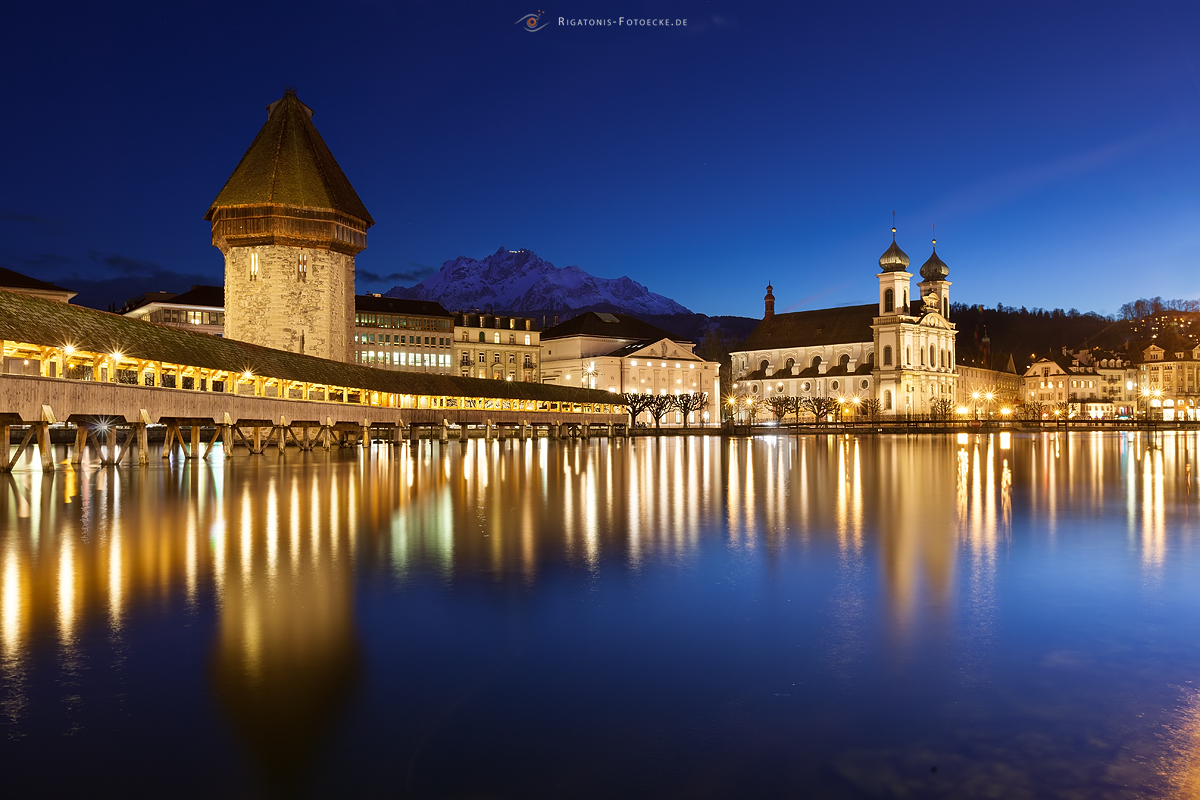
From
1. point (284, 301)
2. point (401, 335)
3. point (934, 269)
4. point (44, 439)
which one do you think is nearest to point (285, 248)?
point (284, 301)

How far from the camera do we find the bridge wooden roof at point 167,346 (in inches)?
949

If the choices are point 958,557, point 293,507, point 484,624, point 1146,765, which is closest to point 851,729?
point 1146,765

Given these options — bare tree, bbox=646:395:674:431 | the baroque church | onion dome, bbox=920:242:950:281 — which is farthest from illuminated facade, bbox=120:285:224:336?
onion dome, bbox=920:242:950:281

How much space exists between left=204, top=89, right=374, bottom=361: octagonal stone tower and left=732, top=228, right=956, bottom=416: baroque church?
7975 centimetres

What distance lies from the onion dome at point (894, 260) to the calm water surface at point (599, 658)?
361 ft

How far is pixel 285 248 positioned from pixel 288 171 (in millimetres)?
5065

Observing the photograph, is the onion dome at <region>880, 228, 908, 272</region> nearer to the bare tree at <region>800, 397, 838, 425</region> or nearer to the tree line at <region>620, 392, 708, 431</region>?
the bare tree at <region>800, 397, 838, 425</region>

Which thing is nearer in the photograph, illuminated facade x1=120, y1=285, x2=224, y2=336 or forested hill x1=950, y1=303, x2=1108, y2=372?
illuminated facade x1=120, y1=285, x2=224, y2=336

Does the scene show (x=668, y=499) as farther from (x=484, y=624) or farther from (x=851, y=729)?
(x=851, y=729)

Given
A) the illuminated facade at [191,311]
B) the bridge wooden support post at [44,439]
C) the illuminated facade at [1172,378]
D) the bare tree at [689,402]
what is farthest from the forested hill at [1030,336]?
the bridge wooden support post at [44,439]

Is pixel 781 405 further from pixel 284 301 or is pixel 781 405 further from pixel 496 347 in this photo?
pixel 284 301

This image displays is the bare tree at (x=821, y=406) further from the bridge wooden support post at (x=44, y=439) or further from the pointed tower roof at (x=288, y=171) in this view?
the bridge wooden support post at (x=44, y=439)

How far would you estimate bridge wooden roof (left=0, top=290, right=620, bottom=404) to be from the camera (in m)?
24.1

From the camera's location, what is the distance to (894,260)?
120 meters
